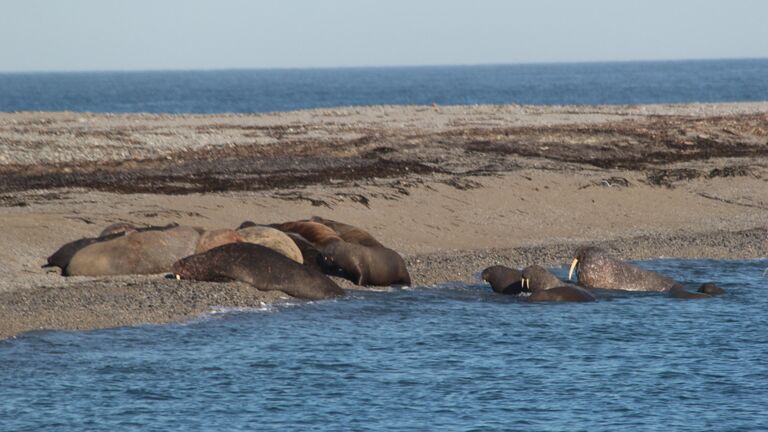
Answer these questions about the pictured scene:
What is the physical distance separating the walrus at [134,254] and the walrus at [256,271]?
0.57m

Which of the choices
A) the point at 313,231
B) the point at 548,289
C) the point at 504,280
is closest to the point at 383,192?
the point at 313,231

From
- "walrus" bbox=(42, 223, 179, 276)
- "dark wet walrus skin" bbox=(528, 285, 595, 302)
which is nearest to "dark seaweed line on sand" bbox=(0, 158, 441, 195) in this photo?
"walrus" bbox=(42, 223, 179, 276)

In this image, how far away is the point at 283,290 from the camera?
17.8 metres

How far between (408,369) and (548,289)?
4.60m

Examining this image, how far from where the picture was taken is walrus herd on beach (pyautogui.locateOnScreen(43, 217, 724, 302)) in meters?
17.8

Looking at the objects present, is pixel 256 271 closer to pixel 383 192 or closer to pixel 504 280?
pixel 504 280

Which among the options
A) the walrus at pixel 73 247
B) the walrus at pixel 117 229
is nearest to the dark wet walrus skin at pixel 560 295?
the walrus at pixel 73 247

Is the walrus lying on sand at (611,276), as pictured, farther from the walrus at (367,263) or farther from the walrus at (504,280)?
the walrus at (367,263)

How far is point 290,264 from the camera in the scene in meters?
17.9

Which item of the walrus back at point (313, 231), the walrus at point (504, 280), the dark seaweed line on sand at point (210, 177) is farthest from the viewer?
the dark seaweed line on sand at point (210, 177)

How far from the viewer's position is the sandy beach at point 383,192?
698 inches

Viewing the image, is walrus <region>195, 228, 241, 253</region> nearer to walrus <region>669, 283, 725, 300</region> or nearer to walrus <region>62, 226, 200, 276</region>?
walrus <region>62, 226, 200, 276</region>

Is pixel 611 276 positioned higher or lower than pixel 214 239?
lower

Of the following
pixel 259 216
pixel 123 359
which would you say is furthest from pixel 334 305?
pixel 259 216
